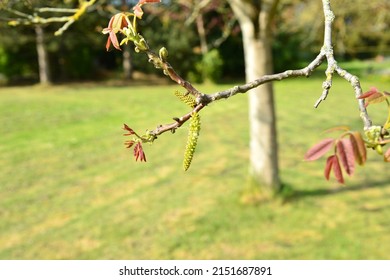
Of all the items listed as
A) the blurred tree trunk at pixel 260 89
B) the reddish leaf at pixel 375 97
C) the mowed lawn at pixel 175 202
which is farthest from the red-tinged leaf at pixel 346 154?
the blurred tree trunk at pixel 260 89

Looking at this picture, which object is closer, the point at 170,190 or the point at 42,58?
the point at 170,190

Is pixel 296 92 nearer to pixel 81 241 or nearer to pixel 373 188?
pixel 373 188

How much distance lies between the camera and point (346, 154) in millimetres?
902

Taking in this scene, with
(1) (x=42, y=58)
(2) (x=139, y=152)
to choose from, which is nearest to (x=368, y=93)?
(2) (x=139, y=152)

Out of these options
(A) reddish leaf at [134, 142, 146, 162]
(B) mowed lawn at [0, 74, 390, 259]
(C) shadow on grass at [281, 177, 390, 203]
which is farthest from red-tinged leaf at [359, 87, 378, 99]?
(C) shadow on grass at [281, 177, 390, 203]

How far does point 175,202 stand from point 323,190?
7.44 feet

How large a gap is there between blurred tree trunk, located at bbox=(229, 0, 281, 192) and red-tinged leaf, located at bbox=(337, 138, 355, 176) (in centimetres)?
458

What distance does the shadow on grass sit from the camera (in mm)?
6324

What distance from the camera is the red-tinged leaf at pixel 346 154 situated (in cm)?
90

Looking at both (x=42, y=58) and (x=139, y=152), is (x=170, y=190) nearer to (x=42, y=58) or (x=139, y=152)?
(x=139, y=152)

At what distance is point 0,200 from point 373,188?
575 cm

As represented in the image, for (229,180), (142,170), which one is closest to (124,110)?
(142,170)

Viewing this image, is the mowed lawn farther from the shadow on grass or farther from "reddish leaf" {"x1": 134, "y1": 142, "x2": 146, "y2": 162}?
"reddish leaf" {"x1": 134, "y1": 142, "x2": 146, "y2": 162}

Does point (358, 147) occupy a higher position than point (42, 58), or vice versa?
point (42, 58)
